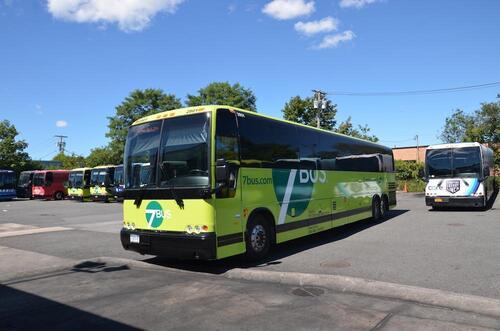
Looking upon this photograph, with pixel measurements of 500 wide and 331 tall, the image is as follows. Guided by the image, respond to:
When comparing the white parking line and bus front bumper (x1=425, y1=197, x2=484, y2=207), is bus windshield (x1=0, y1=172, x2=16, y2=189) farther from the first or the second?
bus front bumper (x1=425, y1=197, x2=484, y2=207)

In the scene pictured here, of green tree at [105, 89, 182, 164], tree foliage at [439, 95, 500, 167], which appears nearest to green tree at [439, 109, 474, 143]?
tree foliage at [439, 95, 500, 167]

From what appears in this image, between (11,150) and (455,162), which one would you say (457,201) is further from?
(11,150)

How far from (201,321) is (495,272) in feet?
18.1

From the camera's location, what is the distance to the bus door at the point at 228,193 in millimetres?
8055

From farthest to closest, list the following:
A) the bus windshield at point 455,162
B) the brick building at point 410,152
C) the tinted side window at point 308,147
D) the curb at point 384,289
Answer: the brick building at point 410,152 → the bus windshield at point 455,162 → the tinted side window at point 308,147 → the curb at point 384,289

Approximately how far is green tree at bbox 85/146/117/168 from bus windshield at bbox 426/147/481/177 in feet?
146

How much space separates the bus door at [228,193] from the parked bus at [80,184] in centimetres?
3155

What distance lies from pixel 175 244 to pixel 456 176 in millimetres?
14727

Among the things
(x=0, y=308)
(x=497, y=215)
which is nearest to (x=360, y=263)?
(x=0, y=308)

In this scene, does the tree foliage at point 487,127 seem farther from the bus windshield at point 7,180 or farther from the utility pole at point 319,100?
the bus windshield at point 7,180

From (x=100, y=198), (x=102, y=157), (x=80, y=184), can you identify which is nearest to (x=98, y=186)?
(x=100, y=198)

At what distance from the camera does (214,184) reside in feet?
26.0

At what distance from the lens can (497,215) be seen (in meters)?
17.0

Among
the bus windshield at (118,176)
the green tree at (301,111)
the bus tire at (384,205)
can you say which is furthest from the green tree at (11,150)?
the bus tire at (384,205)
